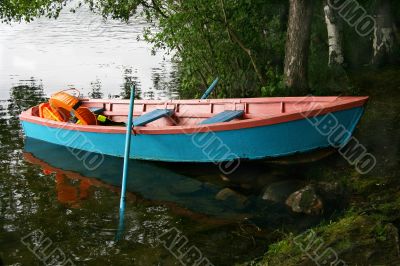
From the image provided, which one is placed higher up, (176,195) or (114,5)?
(114,5)

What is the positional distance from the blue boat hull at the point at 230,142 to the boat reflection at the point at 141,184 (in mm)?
407

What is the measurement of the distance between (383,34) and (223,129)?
942cm

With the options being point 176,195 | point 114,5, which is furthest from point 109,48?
point 176,195

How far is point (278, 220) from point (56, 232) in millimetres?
3767

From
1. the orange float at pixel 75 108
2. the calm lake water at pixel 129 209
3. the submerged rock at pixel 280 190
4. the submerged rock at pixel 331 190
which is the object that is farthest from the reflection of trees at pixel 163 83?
the submerged rock at pixel 331 190

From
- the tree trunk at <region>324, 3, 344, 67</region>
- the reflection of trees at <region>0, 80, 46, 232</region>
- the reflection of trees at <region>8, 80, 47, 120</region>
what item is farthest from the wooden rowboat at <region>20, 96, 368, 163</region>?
the tree trunk at <region>324, 3, 344, 67</region>

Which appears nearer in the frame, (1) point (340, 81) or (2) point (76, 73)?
(1) point (340, 81)

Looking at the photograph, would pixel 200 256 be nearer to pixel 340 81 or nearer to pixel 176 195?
pixel 176 195

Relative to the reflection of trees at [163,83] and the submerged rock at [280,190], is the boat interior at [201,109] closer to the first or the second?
the submerged rock at [280,190]

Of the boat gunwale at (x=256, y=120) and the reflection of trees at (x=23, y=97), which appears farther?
the reflection of trees at (x=23, y=97)

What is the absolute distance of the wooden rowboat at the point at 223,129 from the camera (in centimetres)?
934

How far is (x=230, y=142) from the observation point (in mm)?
10125

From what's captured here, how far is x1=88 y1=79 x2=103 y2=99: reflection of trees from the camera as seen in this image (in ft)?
68.4

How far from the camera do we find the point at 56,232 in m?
8.27
